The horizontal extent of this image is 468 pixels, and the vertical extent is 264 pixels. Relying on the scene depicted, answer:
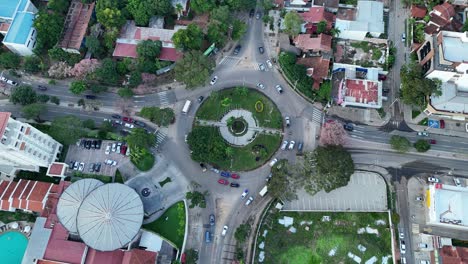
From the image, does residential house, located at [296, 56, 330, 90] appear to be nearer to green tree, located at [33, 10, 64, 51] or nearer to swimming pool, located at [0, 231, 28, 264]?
green tree, located at [33, 10, 64, 51]

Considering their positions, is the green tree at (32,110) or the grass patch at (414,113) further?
the grass patch at (414,113)

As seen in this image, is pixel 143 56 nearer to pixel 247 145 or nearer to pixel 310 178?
pixel 247 145

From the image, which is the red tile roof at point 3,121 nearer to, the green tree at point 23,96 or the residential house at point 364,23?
the green tree at point 23,96

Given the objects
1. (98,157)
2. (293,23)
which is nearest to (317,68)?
(293,23)

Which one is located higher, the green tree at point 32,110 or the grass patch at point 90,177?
the green tree at point 32,110

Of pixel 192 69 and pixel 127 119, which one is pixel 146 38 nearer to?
pixel 192 69

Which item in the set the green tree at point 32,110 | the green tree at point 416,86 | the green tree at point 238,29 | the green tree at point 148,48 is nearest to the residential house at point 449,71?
the green tree at point 416,86
